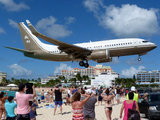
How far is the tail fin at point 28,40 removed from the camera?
31083 millimetres

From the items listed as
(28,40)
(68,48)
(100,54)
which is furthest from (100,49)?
(28,40)

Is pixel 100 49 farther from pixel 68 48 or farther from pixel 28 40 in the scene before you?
pixel 28 40

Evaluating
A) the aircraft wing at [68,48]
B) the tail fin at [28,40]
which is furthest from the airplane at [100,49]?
the tail fin at [28,40]

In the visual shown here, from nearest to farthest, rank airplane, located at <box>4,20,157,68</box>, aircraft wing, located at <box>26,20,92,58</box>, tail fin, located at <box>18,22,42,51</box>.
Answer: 1. aircraft wing, located at <box>26,20,92,58</box>
2. airplane, located at <box>4,20,157,68</box>
3. tail fin, located at <box>18,22,42,51</box>

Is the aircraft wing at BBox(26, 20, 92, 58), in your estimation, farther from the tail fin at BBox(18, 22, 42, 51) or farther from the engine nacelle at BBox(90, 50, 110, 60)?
the tail fin at BBox(18, 22, 42, 51)

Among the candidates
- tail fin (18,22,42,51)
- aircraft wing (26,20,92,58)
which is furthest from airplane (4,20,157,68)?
tail fin (18,22,42,51)

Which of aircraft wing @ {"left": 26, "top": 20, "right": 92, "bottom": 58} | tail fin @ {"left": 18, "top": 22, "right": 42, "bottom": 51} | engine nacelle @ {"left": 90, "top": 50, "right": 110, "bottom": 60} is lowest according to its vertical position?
engine nacelle @ {"left": 90, "top": 50, "right": 110, "bottom": 60}

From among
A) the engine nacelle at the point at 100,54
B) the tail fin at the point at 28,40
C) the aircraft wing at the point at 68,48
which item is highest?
the tail fin at the point at 28,40

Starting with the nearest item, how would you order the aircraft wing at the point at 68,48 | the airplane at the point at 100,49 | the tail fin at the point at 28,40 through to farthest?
the aircraft wing at the point at 68,48 < the airplane at the point at 100,49 < the tail fin at the point at 28,40

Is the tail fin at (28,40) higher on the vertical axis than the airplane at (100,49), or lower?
higher

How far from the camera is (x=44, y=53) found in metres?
29.3

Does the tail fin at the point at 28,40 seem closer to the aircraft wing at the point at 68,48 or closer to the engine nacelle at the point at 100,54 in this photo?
the aircraft wing at the point at 68,48

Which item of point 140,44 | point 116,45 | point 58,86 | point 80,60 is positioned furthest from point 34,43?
point 58,86

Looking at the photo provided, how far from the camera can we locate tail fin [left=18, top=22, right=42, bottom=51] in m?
31.1
